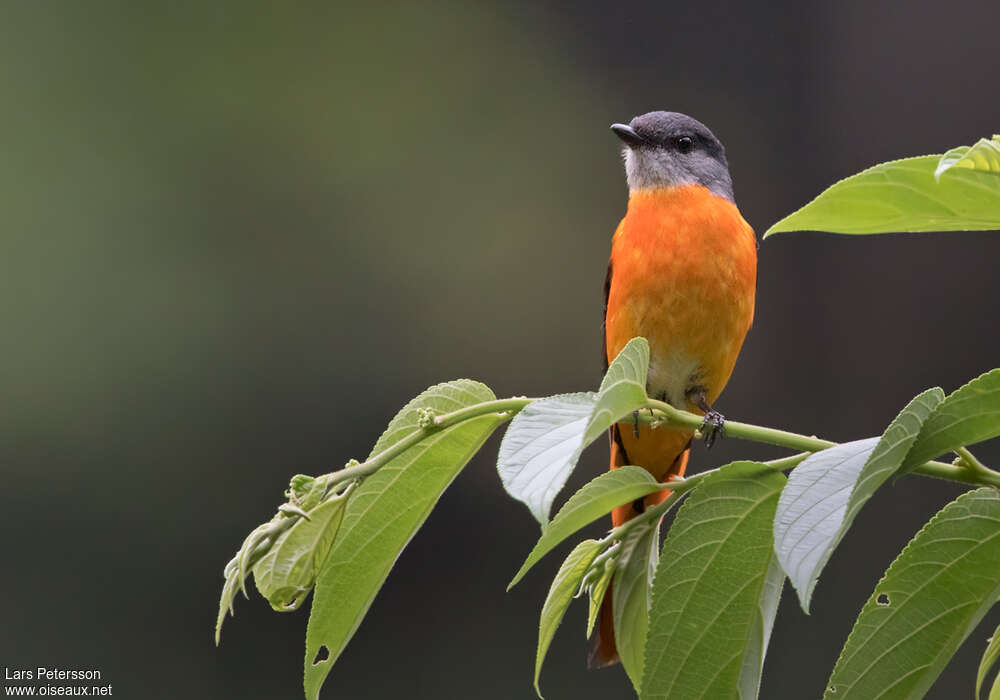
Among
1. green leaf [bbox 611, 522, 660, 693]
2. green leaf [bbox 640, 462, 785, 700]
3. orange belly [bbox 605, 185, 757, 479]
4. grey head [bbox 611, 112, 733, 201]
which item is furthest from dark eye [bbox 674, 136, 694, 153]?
green leaf [bbox 640, 462, 785, 700]

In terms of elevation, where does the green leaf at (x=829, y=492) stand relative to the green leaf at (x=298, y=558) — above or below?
above

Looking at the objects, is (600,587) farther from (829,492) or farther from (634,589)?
(829,492)

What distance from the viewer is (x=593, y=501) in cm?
103

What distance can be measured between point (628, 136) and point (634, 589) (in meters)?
2.04

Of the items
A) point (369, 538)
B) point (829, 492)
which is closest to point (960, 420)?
point (829, 492)

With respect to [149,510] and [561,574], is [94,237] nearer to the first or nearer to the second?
[149,510]

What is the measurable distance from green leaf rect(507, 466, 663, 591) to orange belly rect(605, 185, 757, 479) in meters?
1.44

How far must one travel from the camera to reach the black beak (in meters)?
3.05

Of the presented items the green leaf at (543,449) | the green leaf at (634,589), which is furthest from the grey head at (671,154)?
the green leaf at (543,449)

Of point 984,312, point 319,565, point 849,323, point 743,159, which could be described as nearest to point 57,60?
point 743,159

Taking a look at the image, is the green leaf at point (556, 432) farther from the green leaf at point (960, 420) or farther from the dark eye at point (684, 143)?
the dark eye at point (684, 143)

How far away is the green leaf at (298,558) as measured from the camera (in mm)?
1095

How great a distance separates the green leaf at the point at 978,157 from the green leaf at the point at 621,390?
0.29m

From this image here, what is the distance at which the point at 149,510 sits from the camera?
667 cm
